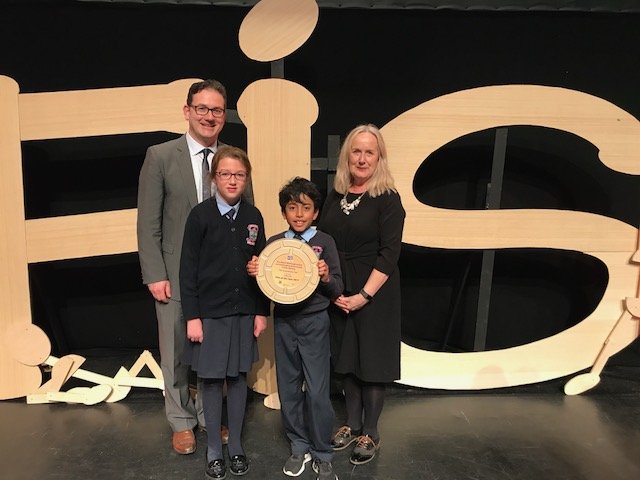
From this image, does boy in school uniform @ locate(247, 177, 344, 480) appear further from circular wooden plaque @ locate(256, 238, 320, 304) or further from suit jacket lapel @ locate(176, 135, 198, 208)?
suit jacket lapel @ locate(176, 135, 198, 208)

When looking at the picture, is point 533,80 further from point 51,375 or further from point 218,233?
point 51,375

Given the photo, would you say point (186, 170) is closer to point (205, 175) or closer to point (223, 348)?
point (205, 175)

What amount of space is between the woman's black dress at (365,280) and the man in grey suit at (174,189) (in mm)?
536

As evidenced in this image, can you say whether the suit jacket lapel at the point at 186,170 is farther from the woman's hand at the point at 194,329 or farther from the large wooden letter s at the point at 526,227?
the large wooden letter s at the point at 526,227

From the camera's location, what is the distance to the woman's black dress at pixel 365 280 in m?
1.78

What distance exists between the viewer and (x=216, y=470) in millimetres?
1811

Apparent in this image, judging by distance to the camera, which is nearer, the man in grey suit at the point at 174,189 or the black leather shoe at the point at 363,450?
the man in grey suit at the point at 174,189

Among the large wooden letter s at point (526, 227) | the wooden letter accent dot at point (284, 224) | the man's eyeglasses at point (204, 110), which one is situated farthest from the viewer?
the large wooden letter s at point (526, 227)

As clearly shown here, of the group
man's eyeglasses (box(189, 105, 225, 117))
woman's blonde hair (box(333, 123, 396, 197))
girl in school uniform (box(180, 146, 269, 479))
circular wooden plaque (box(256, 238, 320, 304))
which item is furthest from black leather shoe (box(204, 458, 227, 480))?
man's eyeglasses (box(189, 105, 225, 117))

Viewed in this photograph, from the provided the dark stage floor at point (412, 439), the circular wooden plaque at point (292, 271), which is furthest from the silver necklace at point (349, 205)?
the dark stage floor at point (412, 439)

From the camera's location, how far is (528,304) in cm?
287

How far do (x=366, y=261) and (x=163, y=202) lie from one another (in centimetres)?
82

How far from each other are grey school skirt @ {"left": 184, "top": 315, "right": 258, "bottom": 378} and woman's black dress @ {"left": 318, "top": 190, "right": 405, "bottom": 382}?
356mm

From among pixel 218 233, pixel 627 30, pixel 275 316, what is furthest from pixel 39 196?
pixel 627 30
